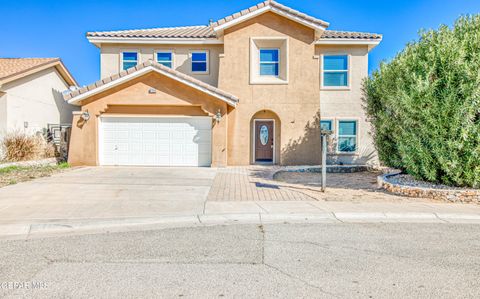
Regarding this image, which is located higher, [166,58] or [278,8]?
[278,8]

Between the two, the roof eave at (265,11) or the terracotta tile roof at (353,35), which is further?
the terracotta tile roof at (353,35)

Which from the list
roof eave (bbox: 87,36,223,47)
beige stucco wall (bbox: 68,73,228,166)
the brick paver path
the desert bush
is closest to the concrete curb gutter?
the brick paver path

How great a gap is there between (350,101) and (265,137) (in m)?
5.17

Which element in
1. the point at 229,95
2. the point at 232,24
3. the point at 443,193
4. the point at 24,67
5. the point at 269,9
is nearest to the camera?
the point at 443,193

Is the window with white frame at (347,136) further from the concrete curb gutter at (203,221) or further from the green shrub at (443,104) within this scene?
the concrete curb gutter at (203,221)

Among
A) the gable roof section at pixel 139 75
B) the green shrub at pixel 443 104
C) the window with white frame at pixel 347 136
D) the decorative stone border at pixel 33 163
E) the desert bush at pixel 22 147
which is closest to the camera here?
the green shrub at pixel 443 104

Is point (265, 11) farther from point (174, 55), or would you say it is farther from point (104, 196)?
point (104, 196)

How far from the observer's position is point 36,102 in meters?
18.5

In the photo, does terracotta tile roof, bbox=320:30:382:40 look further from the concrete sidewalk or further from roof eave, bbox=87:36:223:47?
the concrete sidewalk

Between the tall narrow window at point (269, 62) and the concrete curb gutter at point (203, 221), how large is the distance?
11.6 m

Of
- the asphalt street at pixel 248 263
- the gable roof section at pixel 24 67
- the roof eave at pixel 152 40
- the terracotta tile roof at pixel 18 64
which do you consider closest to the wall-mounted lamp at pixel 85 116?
the gable roof section at pixel 24 67

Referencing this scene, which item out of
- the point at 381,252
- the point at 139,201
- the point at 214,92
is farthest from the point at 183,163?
the point at 381,252

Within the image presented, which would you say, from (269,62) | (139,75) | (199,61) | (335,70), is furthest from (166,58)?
(335,70)

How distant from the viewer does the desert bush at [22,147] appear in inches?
613
